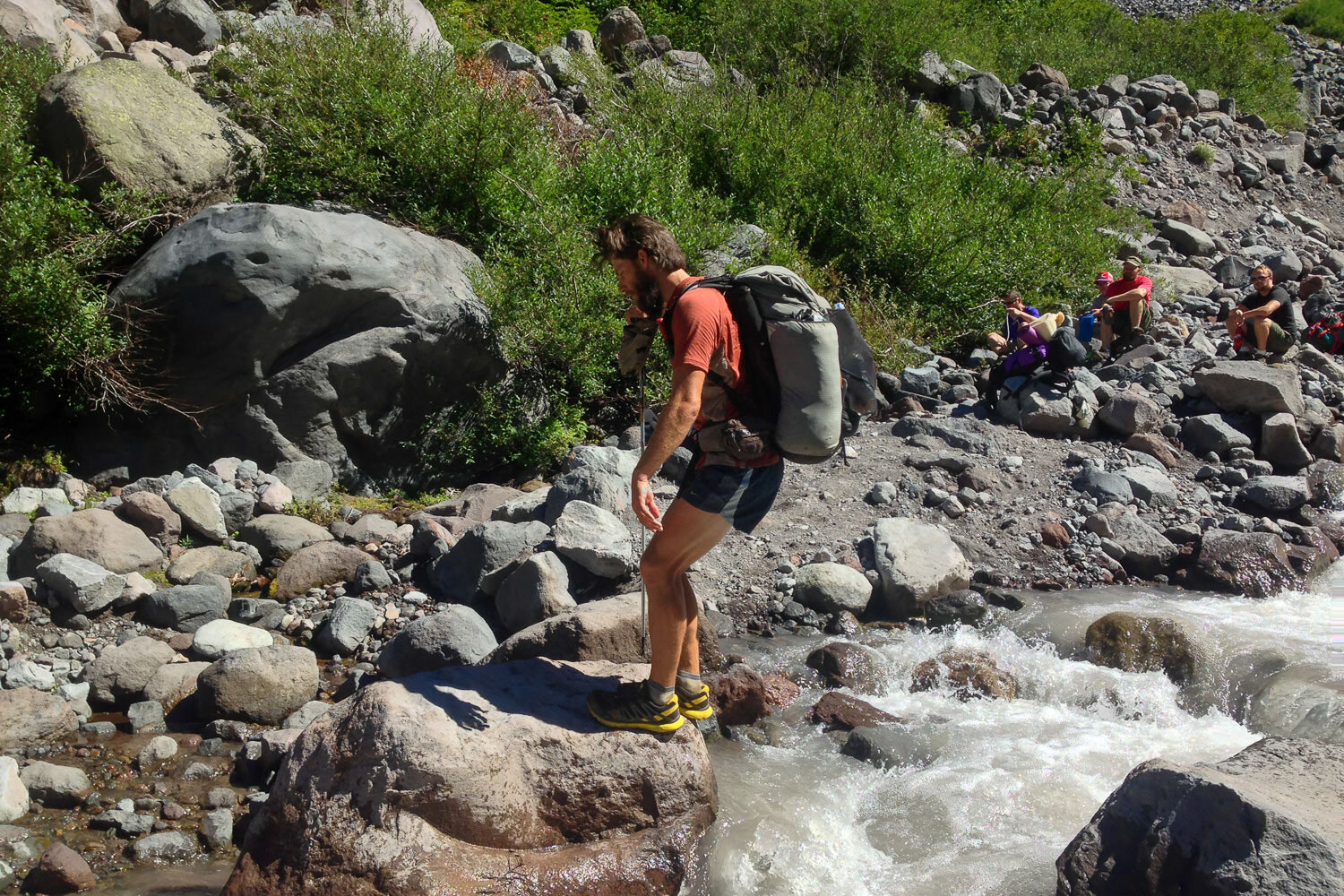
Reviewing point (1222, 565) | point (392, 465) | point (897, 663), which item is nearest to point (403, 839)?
point (897, 663)

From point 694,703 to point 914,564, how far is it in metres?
3.03

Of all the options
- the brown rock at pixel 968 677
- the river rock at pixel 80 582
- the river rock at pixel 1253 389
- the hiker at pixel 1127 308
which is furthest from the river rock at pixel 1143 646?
the hiker at pixel 1127 308

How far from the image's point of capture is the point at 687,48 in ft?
55.1

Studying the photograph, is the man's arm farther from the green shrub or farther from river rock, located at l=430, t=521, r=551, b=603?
the green shrub

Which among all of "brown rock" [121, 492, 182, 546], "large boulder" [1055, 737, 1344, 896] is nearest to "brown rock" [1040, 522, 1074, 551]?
"large boulder" [1055, 737, 1344, 896]

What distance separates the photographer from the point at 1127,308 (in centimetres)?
1202

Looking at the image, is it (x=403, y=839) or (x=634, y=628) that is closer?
(x=403, y=839)

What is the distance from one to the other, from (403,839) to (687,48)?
50.7 ft

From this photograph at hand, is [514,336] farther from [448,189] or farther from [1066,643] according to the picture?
[1066,643]

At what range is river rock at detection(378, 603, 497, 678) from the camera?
207 inches

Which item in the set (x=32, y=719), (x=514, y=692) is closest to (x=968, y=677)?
(x=514, y=692)

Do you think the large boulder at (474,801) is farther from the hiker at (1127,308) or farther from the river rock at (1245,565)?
the hiker at (1127,308)

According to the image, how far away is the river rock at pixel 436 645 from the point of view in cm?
525

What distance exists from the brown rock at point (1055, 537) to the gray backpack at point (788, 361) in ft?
14.6
